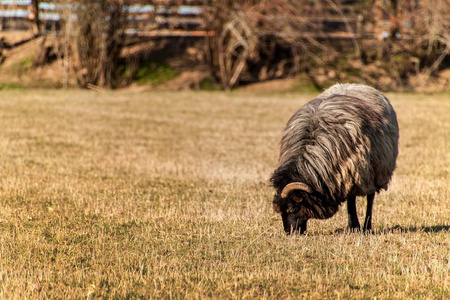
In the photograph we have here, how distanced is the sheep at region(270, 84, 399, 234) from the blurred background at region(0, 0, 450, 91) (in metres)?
23.0

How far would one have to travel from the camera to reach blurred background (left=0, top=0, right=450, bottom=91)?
32250 mm

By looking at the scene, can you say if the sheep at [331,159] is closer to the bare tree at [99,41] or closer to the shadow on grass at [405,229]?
the shadow on grass at [405,229]

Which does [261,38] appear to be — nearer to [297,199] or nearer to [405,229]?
[405,229]

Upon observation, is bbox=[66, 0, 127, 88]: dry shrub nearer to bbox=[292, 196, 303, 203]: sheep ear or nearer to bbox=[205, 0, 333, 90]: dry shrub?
bbox=[205, 0, 333, 90]: dry shrub

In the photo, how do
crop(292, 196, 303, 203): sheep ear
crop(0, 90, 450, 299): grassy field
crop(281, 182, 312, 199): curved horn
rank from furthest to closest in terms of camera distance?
crop(292, 196, 303, 203): sheep ear, crop(281, 182, 312, 199): curved horn, crop(0, 90, 450, 299): grassy field

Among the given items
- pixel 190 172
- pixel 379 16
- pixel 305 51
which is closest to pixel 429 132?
pixel 190 172

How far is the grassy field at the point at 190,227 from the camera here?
18.9 feet

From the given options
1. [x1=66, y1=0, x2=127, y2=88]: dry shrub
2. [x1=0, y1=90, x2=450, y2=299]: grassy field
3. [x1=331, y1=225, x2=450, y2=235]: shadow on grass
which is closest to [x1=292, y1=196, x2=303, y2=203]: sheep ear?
[x1=0, y1=90, x2=450, y2=299]: grassy field

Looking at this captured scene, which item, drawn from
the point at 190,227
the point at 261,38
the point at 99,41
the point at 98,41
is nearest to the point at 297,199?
the point at 190,227

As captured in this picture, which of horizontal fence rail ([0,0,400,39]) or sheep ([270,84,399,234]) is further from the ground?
sheep ([270,84,399,234])

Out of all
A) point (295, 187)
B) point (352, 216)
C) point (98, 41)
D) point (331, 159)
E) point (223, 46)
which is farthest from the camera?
point (223, 46)

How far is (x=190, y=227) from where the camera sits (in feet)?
26.2

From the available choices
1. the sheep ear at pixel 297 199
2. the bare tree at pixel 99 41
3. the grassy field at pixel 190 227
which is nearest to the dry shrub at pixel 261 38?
the bare tree at pixel 99 41

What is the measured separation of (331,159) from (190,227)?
2.13 metres
